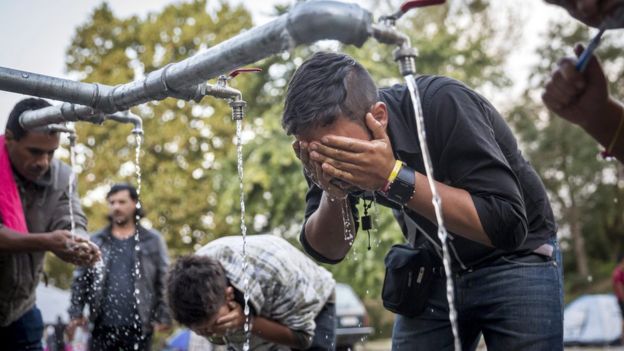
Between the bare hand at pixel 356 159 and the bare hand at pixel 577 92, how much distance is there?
1.69ft

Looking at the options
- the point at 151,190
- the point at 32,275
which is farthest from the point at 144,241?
the point at 151,190

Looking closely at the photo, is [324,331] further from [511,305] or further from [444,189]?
[444,189]

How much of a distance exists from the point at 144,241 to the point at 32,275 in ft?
8.86

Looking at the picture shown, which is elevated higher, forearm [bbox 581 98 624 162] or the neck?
forearm [bbox 581 98 624 162]

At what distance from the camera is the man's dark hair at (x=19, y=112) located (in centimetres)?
388

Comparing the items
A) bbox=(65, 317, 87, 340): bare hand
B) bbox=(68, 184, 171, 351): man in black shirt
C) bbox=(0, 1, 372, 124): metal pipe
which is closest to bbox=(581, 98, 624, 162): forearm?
bbox=(0, 1, 372, 124): metal pipe

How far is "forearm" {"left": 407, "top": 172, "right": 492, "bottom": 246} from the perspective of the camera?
2201mm

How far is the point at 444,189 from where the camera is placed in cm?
223

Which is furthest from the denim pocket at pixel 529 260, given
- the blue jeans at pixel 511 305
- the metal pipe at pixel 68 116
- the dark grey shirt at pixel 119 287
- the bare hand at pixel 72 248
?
the dark grey shirt at pixel 119 287

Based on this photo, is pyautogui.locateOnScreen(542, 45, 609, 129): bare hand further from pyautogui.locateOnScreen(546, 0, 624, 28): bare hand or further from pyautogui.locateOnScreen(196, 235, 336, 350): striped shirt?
pyautogui.locateOnScreen(196, 235, 336, 350): striped shirt

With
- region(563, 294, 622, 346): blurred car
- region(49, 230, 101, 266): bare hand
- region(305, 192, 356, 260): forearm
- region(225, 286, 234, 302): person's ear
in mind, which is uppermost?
region(305, 192, 356, 260): forearm

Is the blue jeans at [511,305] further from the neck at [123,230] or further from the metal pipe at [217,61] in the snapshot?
the neck at [123,230]

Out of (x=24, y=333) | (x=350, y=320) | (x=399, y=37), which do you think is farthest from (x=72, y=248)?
(x=350, y=320)

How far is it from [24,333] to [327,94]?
2.63m
